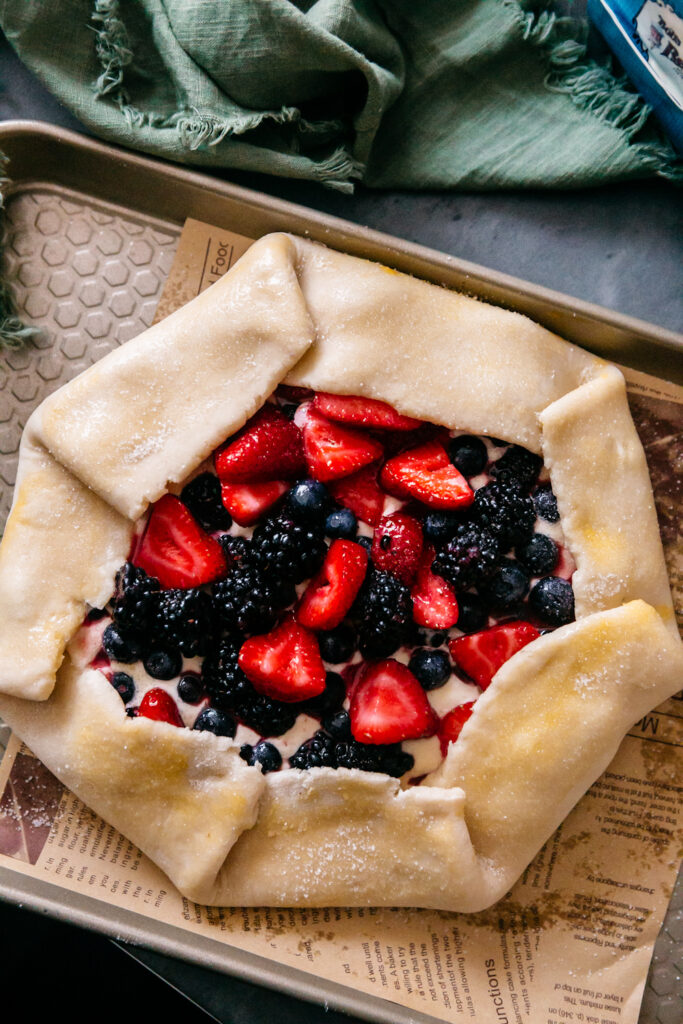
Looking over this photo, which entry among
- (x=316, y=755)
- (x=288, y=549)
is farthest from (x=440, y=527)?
(x=316, y=755)

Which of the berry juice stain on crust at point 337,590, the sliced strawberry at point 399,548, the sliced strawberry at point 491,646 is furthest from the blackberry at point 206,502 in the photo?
the sliced strawberry at point 491,646

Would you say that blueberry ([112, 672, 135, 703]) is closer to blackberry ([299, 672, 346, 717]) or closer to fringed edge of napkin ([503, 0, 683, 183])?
blackberry ([299, 672, 346, 717])

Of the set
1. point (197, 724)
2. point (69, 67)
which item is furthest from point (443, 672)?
point (69, 67)

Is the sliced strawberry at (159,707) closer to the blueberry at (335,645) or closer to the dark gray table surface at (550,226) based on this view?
the blueberry at (335,645)

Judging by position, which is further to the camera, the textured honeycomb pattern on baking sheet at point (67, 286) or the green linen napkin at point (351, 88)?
the textured honeycomb pattern on baking sheet at point (67, 286)

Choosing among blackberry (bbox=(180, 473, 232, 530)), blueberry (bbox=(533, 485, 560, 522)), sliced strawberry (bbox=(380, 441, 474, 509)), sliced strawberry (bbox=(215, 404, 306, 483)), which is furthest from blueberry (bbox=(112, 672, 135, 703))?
blueberry (bbox=(533, 485, 560, 522))

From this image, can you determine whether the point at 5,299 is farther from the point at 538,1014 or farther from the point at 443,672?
the point at 538,1014
